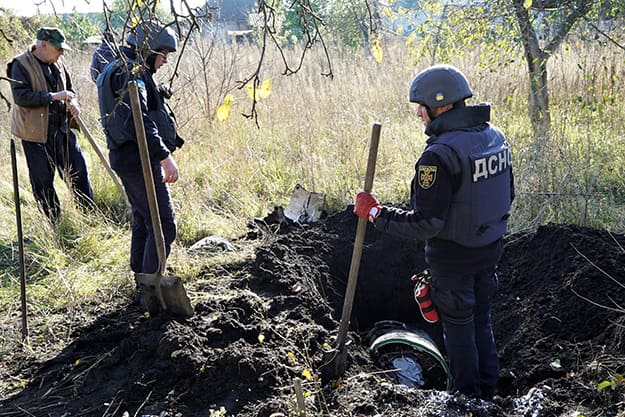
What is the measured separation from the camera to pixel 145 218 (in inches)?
166

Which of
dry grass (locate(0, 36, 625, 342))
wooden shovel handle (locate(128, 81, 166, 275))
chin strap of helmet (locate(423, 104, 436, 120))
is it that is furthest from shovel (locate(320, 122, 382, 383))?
dry grass (locate(0, 36, 625, 342))

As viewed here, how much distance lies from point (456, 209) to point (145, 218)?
2.34m

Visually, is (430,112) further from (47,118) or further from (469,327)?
(47,118)

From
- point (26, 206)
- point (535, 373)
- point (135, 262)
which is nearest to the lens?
point (535, 373)

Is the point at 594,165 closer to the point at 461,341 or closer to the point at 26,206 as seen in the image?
the point at 461,341

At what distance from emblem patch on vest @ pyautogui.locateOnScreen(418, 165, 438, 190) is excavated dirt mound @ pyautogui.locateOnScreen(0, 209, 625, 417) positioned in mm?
1158

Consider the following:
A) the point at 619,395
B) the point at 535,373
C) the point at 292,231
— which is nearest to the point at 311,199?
the point at 292,231

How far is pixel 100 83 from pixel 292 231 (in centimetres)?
230

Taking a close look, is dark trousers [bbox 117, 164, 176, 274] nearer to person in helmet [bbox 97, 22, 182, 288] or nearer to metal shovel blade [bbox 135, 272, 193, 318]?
person in helmet [bbox 97, 22, 182, 288]

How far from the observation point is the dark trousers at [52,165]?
19.8ft

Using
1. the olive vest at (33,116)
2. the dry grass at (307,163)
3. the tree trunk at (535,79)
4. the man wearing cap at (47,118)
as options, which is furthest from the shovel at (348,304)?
the olive vest at (33,116)

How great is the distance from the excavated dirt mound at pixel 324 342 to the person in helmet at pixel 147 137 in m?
0.64

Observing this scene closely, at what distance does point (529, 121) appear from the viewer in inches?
292

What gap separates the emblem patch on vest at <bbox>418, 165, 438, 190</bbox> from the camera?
2.97 meters
